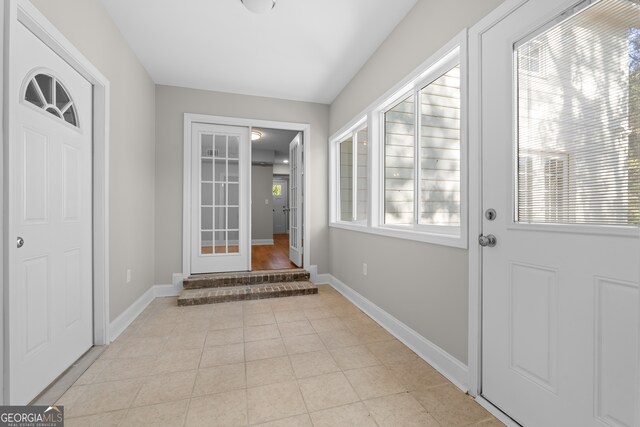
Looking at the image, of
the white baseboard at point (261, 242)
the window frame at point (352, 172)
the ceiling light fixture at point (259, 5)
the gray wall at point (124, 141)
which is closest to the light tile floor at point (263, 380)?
the gray wall at point (124, 141)

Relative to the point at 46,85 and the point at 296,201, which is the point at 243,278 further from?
the point at 46,85

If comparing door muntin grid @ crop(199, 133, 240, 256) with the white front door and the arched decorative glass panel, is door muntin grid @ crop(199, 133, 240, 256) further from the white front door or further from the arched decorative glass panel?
the white front door

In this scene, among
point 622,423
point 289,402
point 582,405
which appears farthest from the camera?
point 289,402

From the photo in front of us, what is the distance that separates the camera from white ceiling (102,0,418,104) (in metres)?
2.25

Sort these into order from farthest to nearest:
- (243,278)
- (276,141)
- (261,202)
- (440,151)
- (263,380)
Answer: (261,202)
(276,141)
(243,278)
(440,151)
(263,380)

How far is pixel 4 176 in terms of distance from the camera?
4.36 feet

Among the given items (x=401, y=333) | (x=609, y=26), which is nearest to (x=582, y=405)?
(x=401, y=333)

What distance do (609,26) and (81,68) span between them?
2.92 m

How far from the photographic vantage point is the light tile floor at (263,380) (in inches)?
57.9

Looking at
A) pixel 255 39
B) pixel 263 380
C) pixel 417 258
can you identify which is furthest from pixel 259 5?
pixel 263 380

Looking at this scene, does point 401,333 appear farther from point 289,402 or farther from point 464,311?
point 289,402

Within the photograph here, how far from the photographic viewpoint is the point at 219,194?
3975 mm

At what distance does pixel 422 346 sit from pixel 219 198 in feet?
10.2
